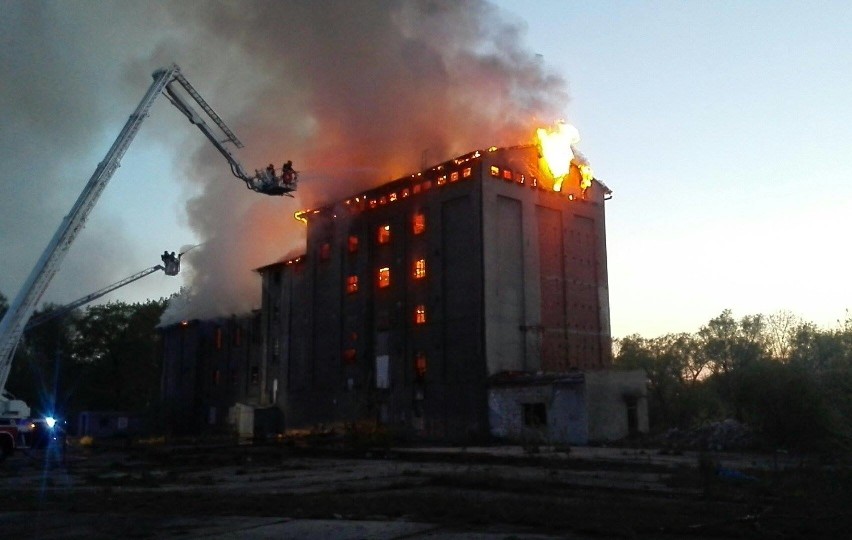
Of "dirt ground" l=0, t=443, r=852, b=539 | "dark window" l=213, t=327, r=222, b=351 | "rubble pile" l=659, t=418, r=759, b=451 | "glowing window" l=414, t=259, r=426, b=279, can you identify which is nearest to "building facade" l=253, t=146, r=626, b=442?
"glowing window" l=414, t=259, r=426, b=279

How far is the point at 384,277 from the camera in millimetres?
43438

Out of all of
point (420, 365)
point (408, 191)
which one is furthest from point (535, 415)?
point (408, 191)

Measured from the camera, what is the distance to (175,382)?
63844 millimetres

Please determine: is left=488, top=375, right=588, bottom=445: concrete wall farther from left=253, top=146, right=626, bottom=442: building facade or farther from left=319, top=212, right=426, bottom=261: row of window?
left=319, top=212, right=426, bottom=261: row of window

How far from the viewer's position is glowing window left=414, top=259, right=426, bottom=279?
134ft

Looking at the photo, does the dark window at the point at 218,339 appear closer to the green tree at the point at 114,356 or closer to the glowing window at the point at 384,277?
the glowing window at the point at 384,277

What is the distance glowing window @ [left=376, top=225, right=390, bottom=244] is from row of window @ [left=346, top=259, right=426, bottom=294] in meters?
1.60

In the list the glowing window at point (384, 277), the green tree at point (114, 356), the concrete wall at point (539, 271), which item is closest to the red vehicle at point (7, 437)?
the concrete wall at point (539, 271)

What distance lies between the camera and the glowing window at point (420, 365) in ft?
131

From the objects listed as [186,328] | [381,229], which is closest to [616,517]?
[381,229]

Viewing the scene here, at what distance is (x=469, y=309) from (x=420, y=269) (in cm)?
473

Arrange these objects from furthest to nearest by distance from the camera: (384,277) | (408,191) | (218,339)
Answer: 1. (218,339)
2. (384,277)
3. (408,191)

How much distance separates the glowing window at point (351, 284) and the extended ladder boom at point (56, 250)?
56.8 ft

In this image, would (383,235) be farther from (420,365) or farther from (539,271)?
(539,271)
